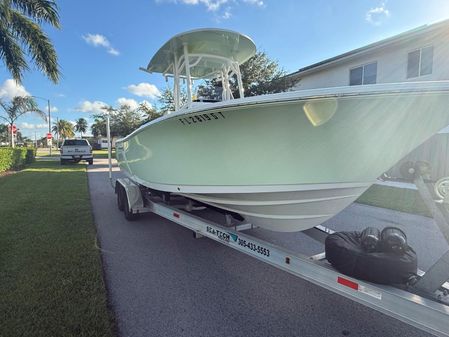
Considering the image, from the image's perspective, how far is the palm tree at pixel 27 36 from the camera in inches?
437

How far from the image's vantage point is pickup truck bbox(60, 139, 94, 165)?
19109 millimetres

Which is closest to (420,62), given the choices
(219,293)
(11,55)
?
(219,293)

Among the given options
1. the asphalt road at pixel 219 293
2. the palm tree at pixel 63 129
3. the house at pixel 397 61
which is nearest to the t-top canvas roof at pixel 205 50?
the asphalt road at pixel 219 293

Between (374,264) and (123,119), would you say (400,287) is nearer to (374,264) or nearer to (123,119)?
(374,264)

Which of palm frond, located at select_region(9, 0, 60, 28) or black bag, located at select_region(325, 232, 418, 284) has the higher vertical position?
palm frond, located at select_region(9, 0, 60, 28)

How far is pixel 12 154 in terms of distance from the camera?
49.6ft

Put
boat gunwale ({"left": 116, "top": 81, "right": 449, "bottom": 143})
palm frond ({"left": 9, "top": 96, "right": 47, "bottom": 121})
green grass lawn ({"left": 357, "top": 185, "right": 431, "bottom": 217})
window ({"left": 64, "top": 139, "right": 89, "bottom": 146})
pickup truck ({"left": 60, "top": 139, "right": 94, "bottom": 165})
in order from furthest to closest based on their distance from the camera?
palm frond ({"left": 9, "top": 96, "right": 47, "bottom": 121}) < window ({"left": 64, "top": 139, "right": 89, "bottom": 146}) < pickup truck ({"left": 60, "top": 139, "right": 94, "bottom": 165}) < green grass lawn ({"left": 357, "top": 185, "right": 431, "bottom": 217}) < boat gunwale ({"left": 116, "top": 81, "right": 449, "bottom": 143})

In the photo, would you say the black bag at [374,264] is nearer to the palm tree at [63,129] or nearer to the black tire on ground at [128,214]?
the black tire on ground at [128,214]

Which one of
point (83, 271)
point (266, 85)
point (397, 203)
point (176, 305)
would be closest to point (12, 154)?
point (266, 85)

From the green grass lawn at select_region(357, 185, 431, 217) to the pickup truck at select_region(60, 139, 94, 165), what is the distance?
17616mm

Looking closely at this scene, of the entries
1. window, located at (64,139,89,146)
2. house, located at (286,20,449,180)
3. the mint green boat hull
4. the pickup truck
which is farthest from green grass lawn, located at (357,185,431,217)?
window, located at (64,139,89,146)

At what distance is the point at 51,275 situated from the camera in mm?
3223

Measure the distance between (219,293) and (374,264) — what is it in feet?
5.14

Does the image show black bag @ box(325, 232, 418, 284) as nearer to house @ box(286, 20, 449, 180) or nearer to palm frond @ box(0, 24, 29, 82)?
house @ box(286, 20, 449, 180)
